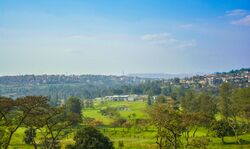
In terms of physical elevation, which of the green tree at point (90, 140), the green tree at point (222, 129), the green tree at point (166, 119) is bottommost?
the green tree at point (222, 129)

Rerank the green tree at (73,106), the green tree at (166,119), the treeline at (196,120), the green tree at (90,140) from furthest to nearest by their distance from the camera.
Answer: the green tree at (73,106) < the green tree at (90,140) < the treeline at (196,120) < the green tree at (166,119)

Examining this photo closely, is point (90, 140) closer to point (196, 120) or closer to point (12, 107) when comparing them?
point (12, 107)

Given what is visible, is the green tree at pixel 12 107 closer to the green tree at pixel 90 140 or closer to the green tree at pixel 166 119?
the green tree at pixel 90 140

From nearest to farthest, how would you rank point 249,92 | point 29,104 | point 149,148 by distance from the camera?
point 29,104
point 149,148
point 249,92

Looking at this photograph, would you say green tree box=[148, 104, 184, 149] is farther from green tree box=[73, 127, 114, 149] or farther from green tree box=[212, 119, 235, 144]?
green tree box=[212, 119, 235, 144]

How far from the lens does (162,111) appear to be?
5644cm

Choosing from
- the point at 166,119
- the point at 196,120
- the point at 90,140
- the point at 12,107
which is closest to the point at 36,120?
the point at 12,107

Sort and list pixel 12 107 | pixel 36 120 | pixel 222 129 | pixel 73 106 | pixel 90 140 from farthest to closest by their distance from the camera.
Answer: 1. pixel 73 106
2. pixel 222 129
3. pixel 90 140
4. pixel 36 120
5. pixel 12 107

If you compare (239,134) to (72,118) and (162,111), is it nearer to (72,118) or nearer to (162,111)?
(162,111)

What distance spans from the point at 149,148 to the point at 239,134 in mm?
34362

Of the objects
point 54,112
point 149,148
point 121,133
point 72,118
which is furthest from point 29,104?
point 121,133

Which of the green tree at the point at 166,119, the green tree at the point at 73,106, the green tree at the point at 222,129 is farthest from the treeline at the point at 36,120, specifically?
the green tree at the point at 73,106

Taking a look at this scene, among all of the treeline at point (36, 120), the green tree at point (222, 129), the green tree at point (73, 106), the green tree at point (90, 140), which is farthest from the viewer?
the green tree at point (73, 106)

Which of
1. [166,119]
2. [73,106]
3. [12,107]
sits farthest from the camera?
[73,106]
